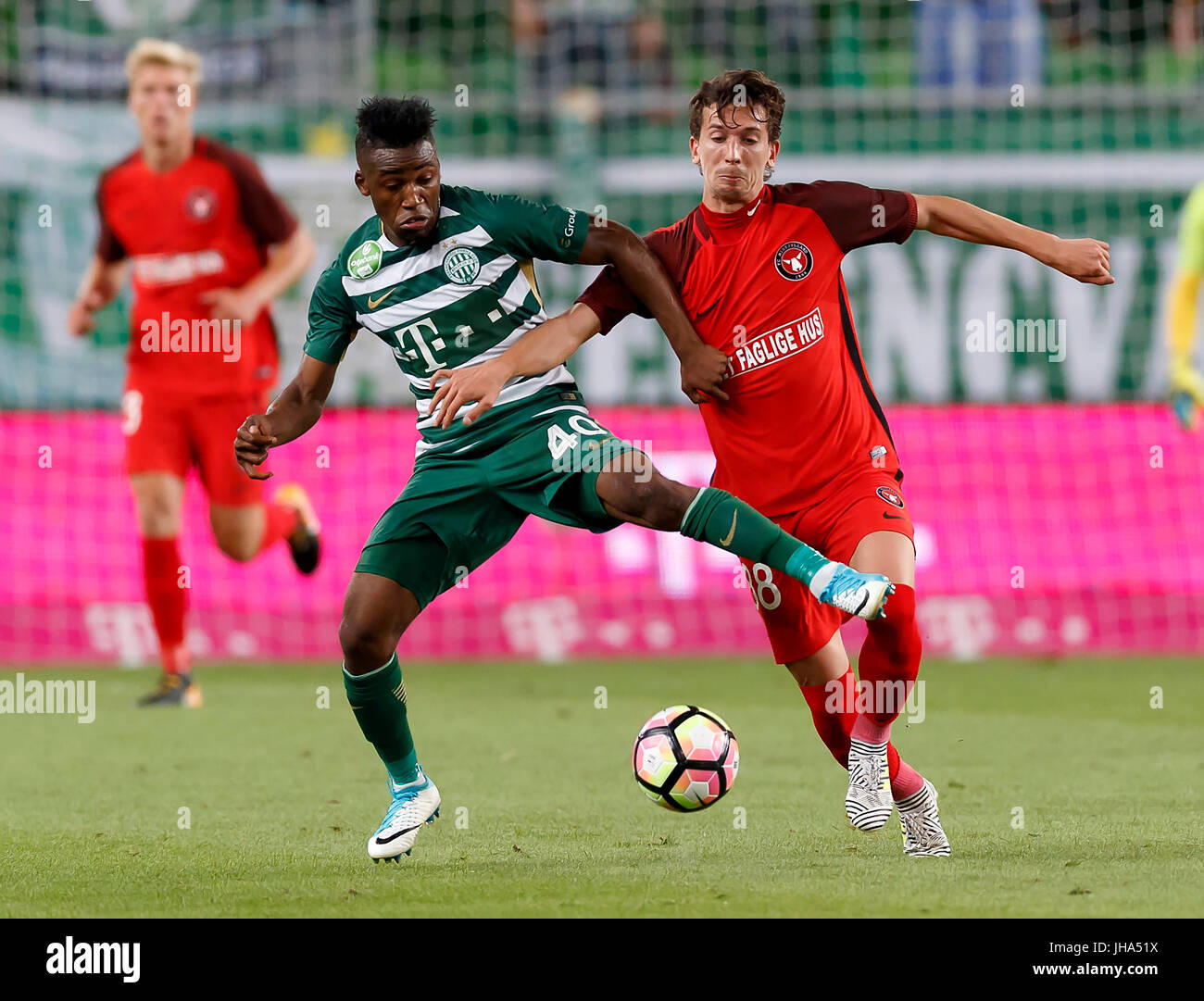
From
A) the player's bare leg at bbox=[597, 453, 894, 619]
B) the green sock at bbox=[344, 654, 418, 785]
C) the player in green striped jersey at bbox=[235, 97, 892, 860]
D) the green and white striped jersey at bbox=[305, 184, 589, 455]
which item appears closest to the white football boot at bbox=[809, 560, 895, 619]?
the player's bare leg at bbox=[597, 453, 894, 619]

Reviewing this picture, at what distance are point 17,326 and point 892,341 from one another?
23.9ft

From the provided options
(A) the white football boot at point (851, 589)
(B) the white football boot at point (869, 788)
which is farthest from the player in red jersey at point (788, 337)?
(A) the white football boot at point (851, 589)

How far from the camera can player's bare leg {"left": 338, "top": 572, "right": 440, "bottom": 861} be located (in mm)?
5414

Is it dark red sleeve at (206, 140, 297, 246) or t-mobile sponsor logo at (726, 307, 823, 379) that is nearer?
t-mobile sponsor logo at (726, 307, 823, 379)

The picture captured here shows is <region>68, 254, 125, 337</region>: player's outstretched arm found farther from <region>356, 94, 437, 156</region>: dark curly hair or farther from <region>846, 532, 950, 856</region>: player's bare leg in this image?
<region>846, 532, 950, 856</region>: player's bare leg

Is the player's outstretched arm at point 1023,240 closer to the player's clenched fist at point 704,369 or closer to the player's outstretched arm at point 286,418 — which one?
the player's clenched fist at point 704,369

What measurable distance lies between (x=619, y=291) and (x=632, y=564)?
6254 mm

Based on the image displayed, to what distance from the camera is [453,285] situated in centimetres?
560

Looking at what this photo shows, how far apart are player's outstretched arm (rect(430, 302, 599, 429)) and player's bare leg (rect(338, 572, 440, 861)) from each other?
0.58 meters

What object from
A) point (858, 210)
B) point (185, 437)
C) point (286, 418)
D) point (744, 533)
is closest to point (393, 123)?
point (286, 418)

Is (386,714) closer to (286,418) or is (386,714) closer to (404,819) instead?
(404,819)

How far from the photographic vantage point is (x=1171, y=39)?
1628cm

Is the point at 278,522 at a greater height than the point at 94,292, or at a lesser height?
lesser
